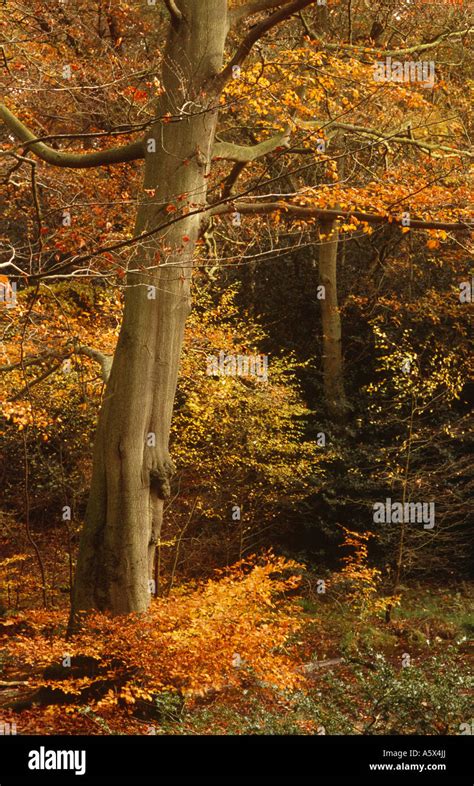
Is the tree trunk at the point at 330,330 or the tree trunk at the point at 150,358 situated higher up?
the tree trunk at the point at 330,330

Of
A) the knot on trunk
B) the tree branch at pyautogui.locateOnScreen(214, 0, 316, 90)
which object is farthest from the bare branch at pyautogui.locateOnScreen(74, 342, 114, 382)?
the tree branch at pyautogui.locateOnScreen(214, 0, 316, 90)

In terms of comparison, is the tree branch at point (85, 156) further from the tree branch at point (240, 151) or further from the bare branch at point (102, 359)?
the bare branch at point (102, 359)

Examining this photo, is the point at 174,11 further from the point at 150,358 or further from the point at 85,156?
the point at 150,358

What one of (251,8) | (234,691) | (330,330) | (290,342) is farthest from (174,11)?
(290,342)

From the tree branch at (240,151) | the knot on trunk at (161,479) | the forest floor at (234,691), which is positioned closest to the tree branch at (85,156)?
the tree branch at (240,151)

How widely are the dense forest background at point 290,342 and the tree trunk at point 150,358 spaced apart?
483mm

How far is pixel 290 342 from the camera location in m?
16.5

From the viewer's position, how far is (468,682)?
5805 mm

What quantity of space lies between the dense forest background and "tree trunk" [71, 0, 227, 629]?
1.58 feet

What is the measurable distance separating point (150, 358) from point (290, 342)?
9041 millimetres

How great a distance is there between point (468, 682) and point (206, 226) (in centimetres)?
503

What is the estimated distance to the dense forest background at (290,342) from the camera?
32.1 ft

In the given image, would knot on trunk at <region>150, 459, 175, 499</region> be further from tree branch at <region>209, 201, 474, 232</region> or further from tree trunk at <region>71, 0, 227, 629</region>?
tree branch at <region>209, 201, 474, 232</region>
